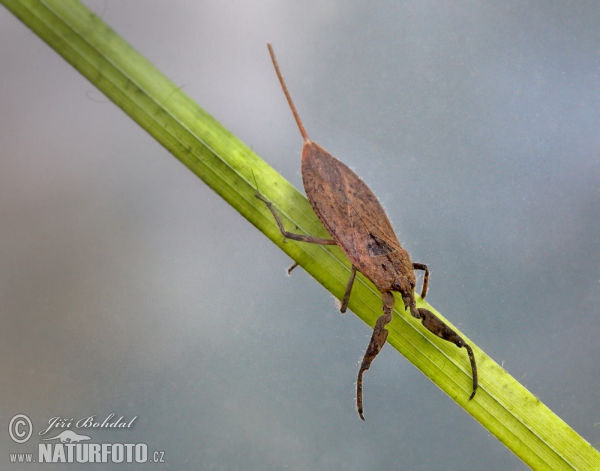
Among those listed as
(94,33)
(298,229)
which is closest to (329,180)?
(298,229)

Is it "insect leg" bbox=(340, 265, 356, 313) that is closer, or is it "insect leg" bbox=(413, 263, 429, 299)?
"insect leg" bbox=(340, 265, 356, 313)

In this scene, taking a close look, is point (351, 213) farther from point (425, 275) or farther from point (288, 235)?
point (425, 275)

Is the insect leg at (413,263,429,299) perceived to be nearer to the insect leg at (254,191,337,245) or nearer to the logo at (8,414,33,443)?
the insect leg at (254,191,337,245)

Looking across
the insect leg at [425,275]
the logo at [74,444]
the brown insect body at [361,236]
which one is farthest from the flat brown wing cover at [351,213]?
the logo at [74,444]

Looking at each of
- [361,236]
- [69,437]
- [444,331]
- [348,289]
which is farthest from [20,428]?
[444,331]

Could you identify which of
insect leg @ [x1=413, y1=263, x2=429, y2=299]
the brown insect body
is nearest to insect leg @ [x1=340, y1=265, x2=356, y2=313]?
the brown insect body

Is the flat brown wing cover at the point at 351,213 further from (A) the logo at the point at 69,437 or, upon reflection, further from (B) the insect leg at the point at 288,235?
(A) the logo at the point at 69,437

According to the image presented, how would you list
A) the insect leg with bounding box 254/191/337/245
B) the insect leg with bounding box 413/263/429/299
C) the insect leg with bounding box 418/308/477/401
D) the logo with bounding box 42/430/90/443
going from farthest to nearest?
1. the logo with bounding box 42/430/90/443
2. the insect leg with bounding box 413/263/429/299
3. the insect leg with bounding box 254/191/337/245
4. the insect leg with bounding box 418/308/477/401

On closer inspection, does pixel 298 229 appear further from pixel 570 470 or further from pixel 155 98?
→ pixel 570 470
